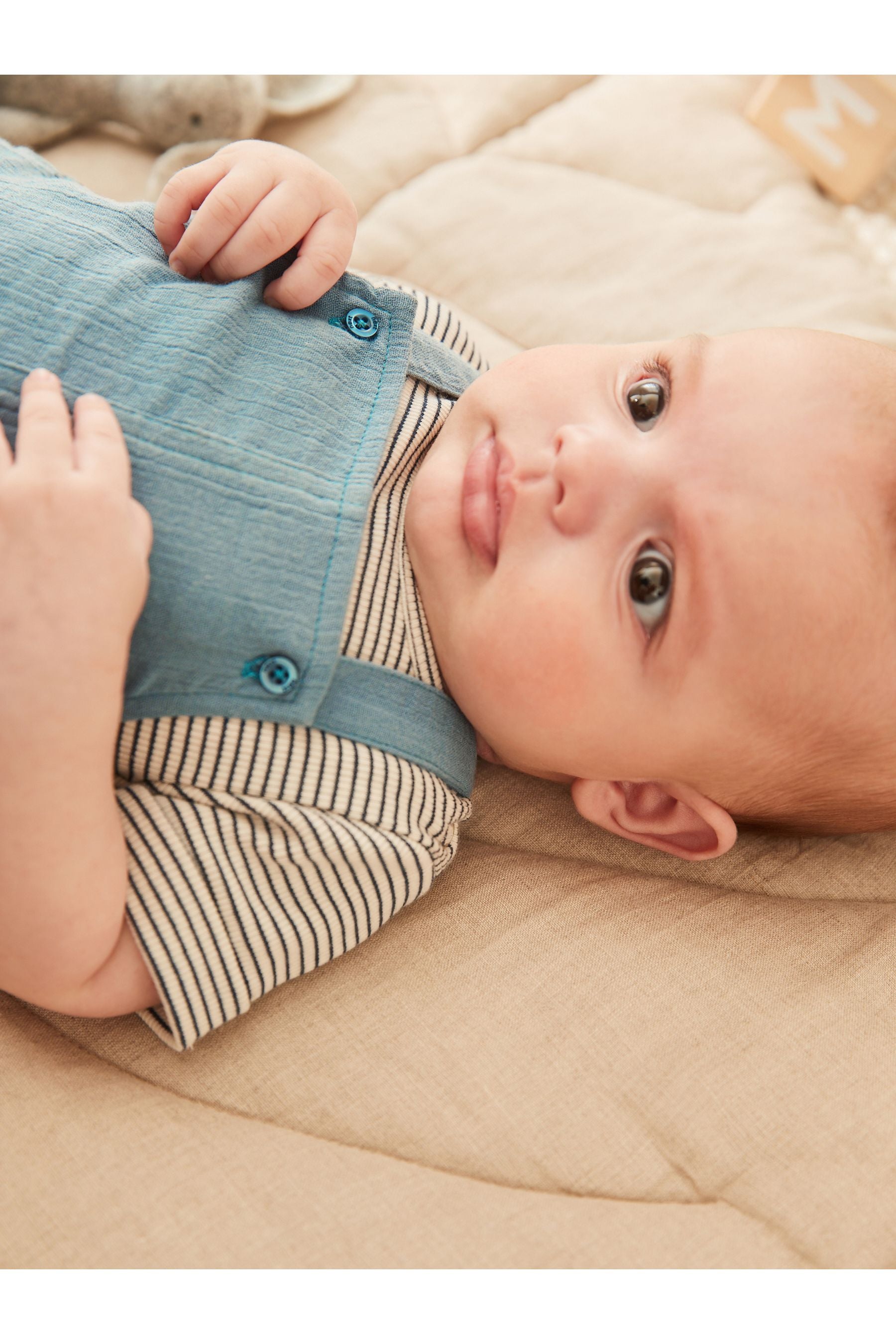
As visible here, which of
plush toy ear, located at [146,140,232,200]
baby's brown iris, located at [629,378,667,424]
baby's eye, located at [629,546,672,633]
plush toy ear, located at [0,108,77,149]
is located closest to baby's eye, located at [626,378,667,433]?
baby's brown iris, located at [629,378,667,424]

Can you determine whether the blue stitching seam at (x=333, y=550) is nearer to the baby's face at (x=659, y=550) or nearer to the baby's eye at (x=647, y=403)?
the baby's face at (x=659, y=550)

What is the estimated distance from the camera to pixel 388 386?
1094mm

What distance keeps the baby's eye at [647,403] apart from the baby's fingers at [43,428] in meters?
0.54

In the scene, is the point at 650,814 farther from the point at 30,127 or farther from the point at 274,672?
→ the point at 30,127

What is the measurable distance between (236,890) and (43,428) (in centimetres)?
42

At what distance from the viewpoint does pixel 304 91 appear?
1.67m

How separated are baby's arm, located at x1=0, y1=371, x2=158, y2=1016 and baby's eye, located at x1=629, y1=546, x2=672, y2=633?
44cm

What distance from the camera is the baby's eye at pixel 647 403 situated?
3.42 ft

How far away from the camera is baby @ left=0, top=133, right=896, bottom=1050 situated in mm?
833

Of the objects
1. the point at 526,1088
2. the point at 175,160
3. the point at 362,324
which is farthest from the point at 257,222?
the point at 526,1088

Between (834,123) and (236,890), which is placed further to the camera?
(834,123)

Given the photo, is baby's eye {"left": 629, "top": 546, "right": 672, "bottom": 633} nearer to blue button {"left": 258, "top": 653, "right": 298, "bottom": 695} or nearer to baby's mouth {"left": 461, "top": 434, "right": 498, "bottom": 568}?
baby's mouth {"left": 461, "top": 434, "right": 498, "bottom": 568}

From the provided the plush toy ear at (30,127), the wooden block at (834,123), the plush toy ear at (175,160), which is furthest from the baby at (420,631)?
the wooden block at (834,123)

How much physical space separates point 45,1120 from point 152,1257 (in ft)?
0.48
